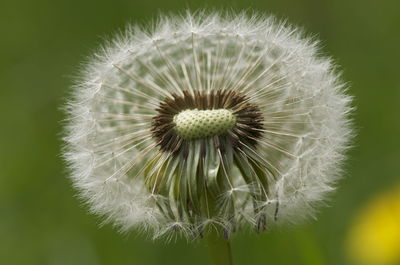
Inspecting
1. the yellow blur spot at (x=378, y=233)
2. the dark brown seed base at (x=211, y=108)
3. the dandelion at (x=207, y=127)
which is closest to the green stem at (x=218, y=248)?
the dandelion at (x=207, y=127)

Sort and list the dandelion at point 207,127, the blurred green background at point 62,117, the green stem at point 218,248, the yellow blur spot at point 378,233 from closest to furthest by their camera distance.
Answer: the green stem at point 218,248
the dandelion at point 207,127
the yellow blur spot at point 378,233
the blurred green background at point 62,117

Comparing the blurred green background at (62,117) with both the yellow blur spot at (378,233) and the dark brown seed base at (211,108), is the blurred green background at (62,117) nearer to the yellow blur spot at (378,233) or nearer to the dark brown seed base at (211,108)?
the yellow blur spot at (378,233)

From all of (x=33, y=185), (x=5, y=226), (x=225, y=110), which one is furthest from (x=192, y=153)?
(x=33, y=185)

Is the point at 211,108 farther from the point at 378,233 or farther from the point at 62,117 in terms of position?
Answer: the point at 62,117

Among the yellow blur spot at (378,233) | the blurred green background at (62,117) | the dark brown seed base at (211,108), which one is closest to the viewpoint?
the dark brown seed base at (211,108)

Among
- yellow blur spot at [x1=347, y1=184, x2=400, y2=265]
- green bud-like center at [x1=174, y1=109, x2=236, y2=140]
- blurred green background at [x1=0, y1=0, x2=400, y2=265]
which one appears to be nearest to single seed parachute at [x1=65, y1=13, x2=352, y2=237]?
green bud-like center at [x1=174, y1=109, x2=236, y2=140]
